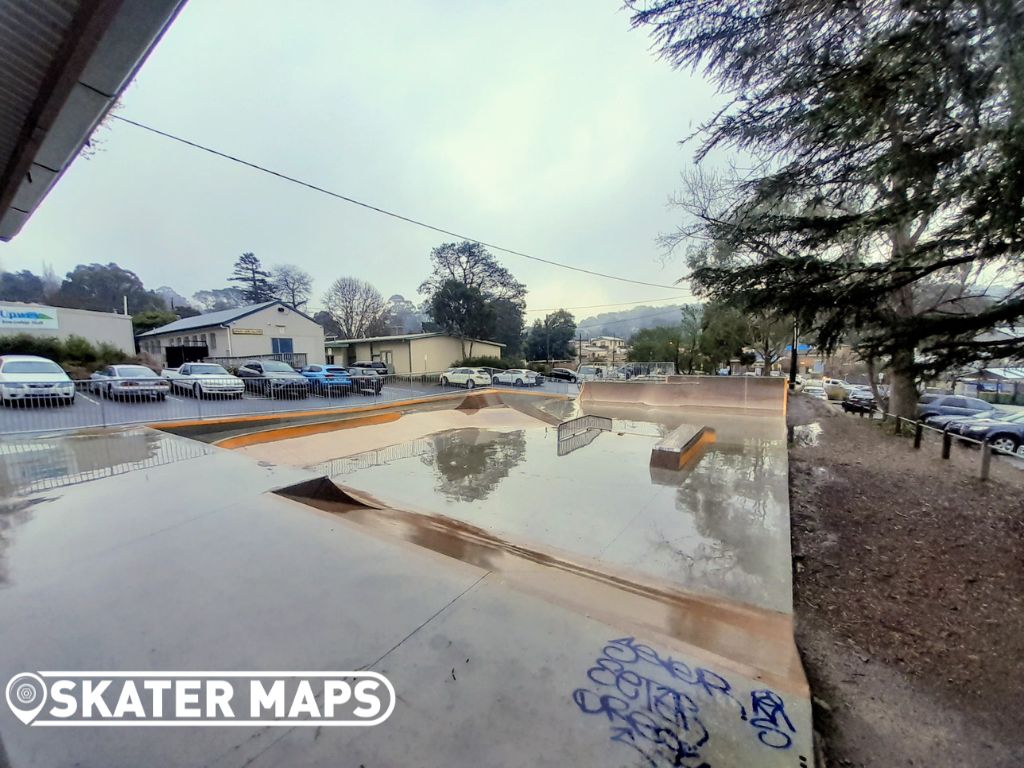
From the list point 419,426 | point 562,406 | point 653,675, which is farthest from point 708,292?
point 562,406

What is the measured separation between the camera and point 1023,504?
20.5 ft

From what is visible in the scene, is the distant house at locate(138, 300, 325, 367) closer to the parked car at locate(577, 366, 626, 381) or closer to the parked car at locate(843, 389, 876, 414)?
the parked car at locate(577, 366, 626, 381)

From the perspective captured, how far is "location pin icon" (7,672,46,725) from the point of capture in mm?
1847

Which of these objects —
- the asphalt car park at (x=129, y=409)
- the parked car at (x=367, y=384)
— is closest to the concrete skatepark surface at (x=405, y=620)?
the asphalt car park at (x=129, y=409)

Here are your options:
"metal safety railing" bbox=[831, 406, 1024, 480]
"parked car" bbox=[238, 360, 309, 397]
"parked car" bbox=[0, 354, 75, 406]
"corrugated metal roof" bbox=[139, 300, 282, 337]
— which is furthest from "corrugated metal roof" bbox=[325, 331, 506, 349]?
"metal safety railing" bbox=[831, 406, 1024, 480]

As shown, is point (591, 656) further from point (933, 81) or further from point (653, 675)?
point (933, 81)

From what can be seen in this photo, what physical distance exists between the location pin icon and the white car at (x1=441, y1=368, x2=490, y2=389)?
21.2m

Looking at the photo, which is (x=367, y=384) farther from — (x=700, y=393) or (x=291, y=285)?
(x=291, y=285)

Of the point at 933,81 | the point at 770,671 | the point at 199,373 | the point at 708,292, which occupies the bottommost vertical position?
the point at 770,671

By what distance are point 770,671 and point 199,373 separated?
18190 millimetres

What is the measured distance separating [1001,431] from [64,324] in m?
36.4

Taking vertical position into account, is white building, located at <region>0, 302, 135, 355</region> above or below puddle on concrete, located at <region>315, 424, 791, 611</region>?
above

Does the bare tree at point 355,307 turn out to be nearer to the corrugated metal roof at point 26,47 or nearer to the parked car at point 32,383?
the parked car at point 32,383

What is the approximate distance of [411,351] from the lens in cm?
3247
